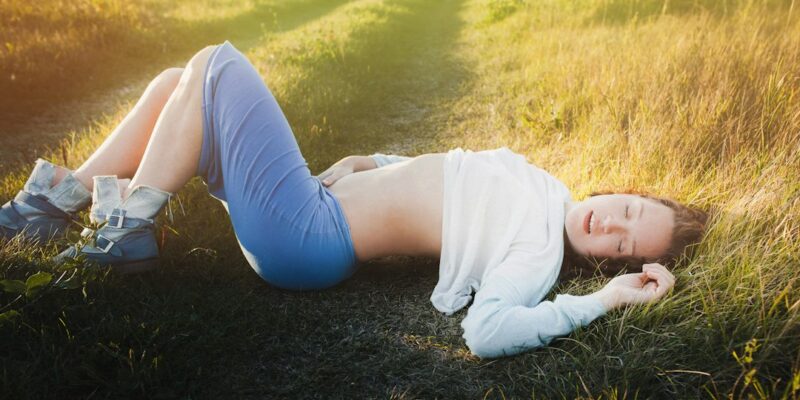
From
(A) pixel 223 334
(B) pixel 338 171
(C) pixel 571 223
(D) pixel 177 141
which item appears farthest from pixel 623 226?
(D) pixel 177 141

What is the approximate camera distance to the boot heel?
7.77 ft

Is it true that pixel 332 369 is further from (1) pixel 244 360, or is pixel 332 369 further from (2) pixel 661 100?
(2) pixel 661 100

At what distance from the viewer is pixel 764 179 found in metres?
2.53

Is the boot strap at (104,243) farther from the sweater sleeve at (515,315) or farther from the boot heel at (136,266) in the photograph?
the sweater sleeve at (515,315)

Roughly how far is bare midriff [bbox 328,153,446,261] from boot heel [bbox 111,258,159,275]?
3.17 feet

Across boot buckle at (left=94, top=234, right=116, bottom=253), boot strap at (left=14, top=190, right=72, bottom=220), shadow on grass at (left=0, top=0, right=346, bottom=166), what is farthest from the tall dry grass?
shadow on grass at (left=0, top=0, right=346, bottom=166)

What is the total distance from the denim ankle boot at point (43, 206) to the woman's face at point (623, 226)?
2500mm

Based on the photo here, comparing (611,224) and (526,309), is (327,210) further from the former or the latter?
(611,224)

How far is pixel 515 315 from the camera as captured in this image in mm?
1994

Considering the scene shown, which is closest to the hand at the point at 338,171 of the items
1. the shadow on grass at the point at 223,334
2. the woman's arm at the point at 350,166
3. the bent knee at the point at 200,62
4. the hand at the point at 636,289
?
the woman's arm at the point at 350,166

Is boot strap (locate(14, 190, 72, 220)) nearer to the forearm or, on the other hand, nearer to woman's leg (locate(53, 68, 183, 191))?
woman's leg (locate(53, 68, 183, 191))

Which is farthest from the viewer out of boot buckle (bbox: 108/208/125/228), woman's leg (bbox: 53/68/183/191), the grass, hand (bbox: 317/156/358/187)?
hand (bbox: 317/156/358/187)

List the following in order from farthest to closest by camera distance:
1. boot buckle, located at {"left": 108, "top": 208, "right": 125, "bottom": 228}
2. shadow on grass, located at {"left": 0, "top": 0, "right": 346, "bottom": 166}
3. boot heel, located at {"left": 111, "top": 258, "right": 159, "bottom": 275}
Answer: shadow on grass, located at {"left": 0, "top": 0, "right": 346, "bottom": 166}
boot heel, located at {"left": 111, "top": 258, "right": 159, "bottom": 275}
boot buckle, located at {"left": 108, "top": 208, "right": 125, "bottom": 228}

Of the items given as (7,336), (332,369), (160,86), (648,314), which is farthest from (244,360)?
(648,314)
